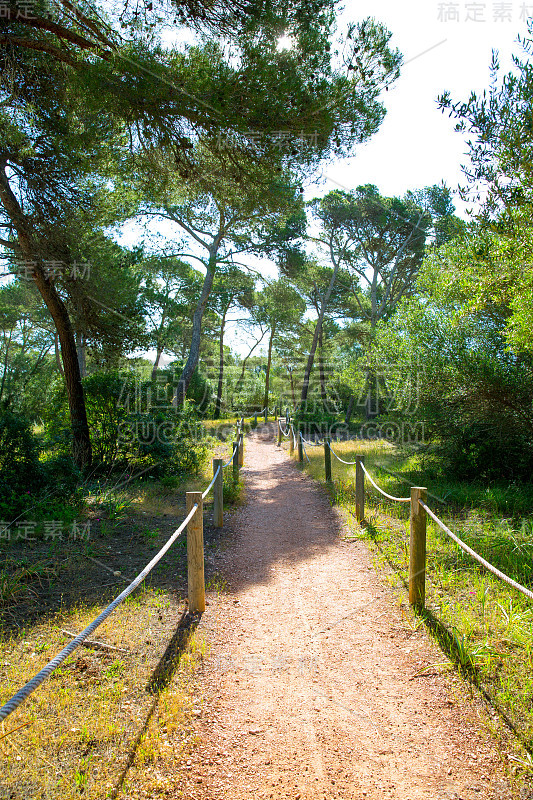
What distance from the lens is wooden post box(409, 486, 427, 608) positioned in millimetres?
4012

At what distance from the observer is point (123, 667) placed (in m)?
3.22

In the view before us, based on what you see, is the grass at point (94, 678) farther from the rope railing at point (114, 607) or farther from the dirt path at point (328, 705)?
the rope railing at point (114, 607)

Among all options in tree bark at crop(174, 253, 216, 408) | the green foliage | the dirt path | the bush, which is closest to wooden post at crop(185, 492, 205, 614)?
the dirt path

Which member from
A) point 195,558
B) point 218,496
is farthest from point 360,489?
point 195,558

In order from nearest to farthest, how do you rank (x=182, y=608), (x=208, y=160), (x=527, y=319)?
(x=182, y=608), (x=527, y=319), (x=208, y=160)

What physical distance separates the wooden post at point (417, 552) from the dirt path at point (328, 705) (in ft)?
0.82

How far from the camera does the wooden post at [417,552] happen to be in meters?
4.01

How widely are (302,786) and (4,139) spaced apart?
894 centimetres

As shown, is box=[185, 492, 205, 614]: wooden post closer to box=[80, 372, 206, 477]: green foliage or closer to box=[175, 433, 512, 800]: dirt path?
box=[175, 433, 512, 800]: dirt path

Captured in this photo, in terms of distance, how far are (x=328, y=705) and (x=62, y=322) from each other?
27.9ft

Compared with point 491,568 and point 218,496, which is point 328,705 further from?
point 218,496

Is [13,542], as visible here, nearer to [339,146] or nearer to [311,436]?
[339,146]

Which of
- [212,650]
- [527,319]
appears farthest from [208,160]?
[212,650]

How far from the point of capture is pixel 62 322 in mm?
9164
